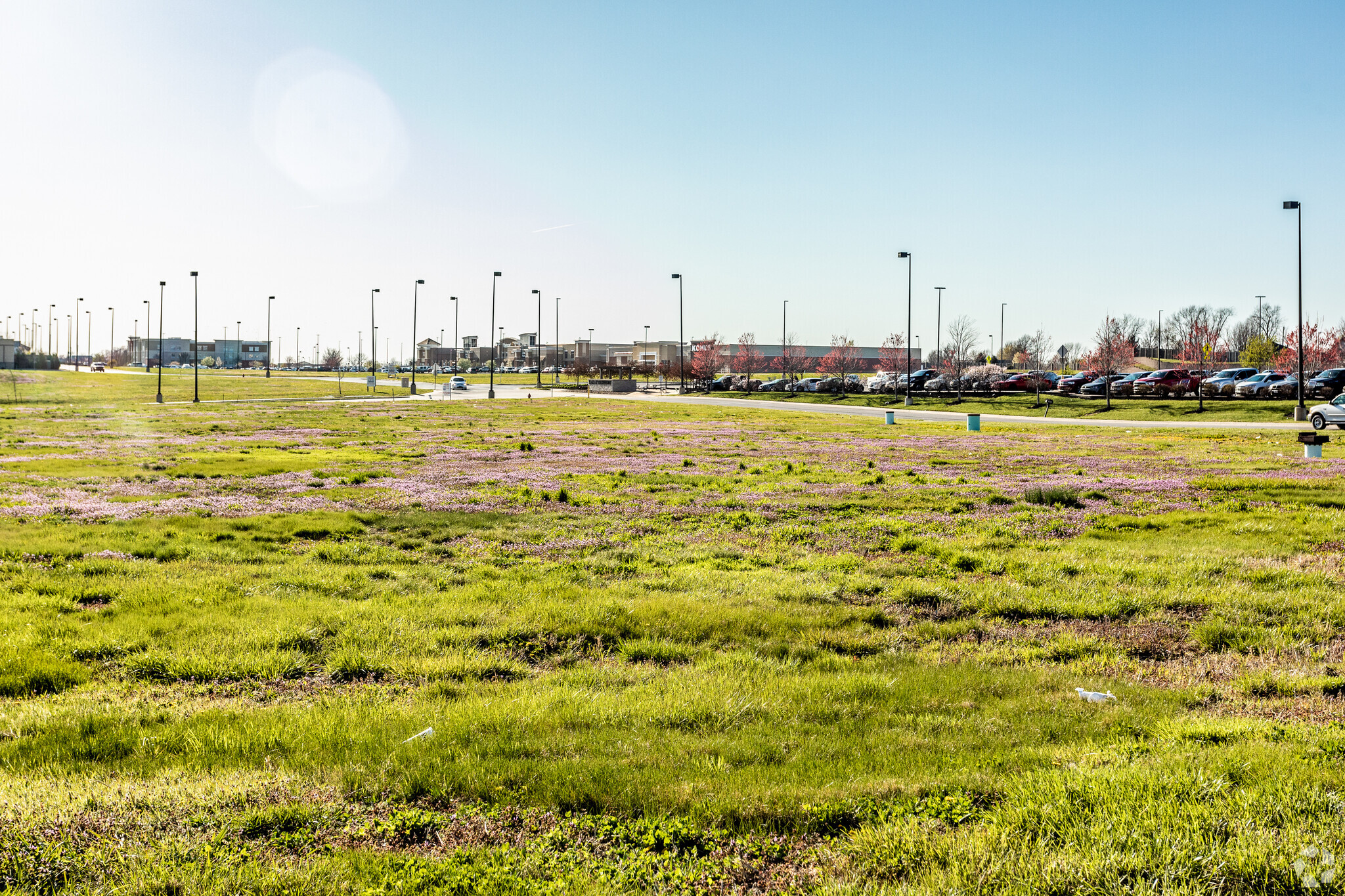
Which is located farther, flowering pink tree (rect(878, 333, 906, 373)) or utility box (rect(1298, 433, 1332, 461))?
flowering pink tree (rect(878, 333, 906, 373))

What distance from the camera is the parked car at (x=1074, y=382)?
237ft

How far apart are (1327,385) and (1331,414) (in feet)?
81.2

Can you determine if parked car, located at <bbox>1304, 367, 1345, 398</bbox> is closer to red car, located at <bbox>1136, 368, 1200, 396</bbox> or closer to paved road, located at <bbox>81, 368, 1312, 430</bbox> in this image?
red car, located at <bbox>1136, 368, 1200, 396</bbox>

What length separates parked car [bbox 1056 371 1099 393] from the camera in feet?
237

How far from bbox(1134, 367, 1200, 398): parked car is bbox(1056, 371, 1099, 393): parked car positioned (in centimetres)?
505

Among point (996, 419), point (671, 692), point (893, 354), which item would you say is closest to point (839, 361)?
point (893, 354)

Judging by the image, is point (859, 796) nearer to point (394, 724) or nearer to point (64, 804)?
point (394, 724)

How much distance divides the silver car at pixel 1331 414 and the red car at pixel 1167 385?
90.1 ft

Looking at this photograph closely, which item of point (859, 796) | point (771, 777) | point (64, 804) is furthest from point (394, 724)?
→ point (859, 796)

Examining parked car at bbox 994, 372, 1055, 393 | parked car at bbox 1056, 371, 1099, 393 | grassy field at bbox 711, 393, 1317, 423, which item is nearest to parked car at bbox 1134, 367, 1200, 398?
grassy field at bbox 711, 393, 1317, 423

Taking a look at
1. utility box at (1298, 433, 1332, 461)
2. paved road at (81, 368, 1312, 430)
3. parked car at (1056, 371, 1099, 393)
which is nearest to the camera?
utility box at (1298, 433, 1332, 461)

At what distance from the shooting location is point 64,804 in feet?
15.7

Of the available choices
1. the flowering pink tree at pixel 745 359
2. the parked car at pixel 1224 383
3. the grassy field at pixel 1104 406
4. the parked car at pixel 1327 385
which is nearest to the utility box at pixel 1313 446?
the grassy field at pixel 1104 406

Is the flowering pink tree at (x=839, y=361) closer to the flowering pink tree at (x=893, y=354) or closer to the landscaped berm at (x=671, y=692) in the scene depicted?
the flowering pink tree at (x=893, y=354)
